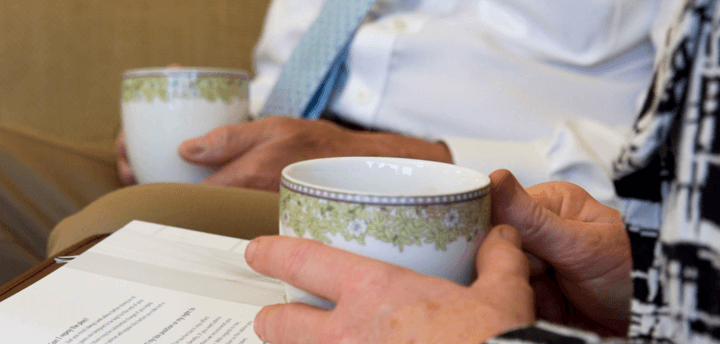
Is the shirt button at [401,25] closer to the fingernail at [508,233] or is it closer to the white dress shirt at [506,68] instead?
the white dress shirt at [506,68]

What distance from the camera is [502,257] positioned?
25cm

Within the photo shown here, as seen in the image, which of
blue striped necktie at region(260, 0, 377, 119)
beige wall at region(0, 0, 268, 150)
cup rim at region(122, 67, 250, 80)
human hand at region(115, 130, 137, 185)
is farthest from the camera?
beige wall at region(0, 0, 268, 150)

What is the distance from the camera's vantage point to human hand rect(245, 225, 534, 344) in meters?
0.22

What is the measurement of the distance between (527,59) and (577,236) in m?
0.53

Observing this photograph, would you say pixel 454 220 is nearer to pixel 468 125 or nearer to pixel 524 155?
pixel 524 155

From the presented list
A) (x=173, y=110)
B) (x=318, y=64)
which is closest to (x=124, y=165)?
(x=173, y=110)

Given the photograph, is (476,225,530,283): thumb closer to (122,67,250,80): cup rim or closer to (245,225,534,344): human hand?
(245,225,534,344): human hand

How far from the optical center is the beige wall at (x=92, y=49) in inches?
36.9

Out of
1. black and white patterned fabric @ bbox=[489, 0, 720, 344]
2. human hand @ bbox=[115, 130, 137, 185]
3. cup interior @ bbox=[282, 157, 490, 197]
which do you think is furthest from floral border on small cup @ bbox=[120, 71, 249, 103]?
black and white patterned fabric @ bbox=[489, 0, 720, 344]

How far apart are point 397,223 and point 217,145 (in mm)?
348

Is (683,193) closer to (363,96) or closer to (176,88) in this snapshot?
(176,88)

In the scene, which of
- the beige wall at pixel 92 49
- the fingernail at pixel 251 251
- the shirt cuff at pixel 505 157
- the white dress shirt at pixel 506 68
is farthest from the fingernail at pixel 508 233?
the beige wall at pixel 92 49

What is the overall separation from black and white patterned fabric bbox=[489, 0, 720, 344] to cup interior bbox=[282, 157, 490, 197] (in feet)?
0.33

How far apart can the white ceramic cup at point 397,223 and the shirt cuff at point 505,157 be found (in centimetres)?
34
